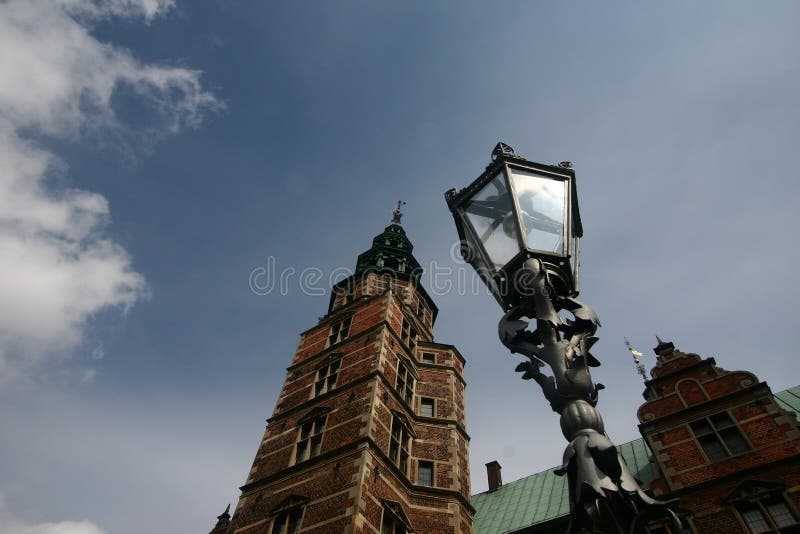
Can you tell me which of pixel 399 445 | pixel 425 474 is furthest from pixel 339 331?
pixel 425 474

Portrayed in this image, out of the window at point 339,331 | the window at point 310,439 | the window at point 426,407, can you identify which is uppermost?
the window at point 339,331

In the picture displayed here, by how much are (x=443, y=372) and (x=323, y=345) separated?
5.45 meters

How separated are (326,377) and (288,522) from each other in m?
6.62

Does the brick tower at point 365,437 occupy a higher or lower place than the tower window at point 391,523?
higher

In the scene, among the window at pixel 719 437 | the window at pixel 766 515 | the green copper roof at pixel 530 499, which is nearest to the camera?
the window at pixel 766 515

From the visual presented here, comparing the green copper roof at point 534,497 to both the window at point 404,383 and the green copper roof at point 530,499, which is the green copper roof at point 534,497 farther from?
the window at point 404,383

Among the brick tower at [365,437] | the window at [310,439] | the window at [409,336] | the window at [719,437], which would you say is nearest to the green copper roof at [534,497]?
the window at [719,437]

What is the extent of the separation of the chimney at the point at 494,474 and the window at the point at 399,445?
34.1 ft

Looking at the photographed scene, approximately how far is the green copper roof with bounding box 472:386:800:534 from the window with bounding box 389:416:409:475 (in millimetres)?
5325

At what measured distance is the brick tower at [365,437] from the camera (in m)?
14.2

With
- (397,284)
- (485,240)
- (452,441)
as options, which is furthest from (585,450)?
(397,284)

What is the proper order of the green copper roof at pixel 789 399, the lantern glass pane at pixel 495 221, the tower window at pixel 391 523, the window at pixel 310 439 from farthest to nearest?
the green copper roof at pixel 789 399 → the window at pixel 310 439 → the tower window at pixel 391 523 → the lantern glass pane at pixel 495 221

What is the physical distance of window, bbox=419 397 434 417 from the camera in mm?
20062

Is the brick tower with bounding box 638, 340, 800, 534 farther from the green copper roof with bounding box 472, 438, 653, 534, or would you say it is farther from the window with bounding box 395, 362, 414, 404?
the window with bounding box 395, 362, 414, 404
